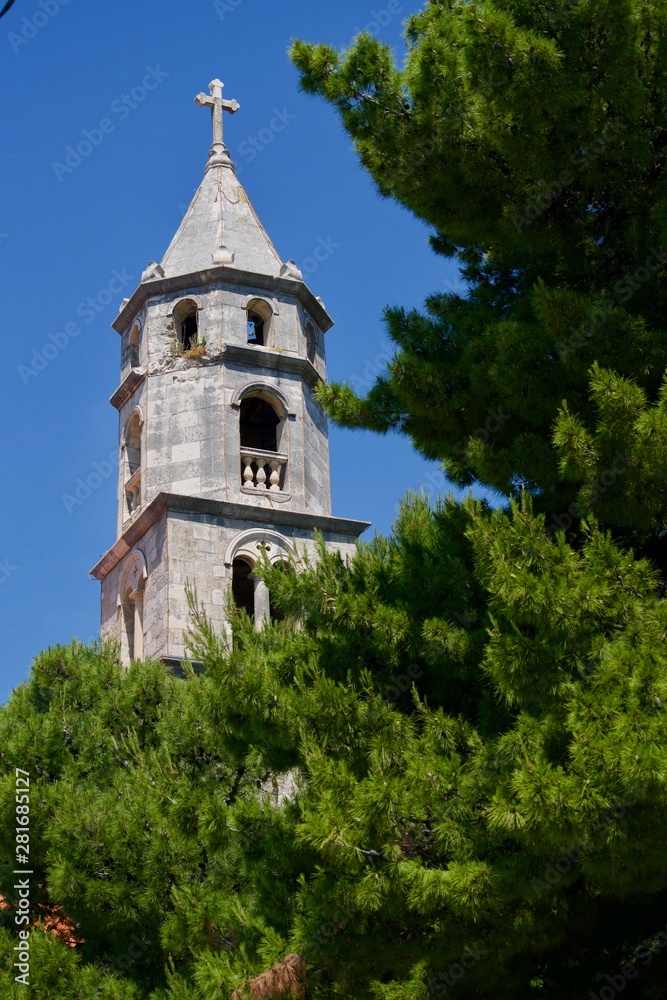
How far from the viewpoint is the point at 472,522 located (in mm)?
10664

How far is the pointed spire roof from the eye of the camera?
2320 cm

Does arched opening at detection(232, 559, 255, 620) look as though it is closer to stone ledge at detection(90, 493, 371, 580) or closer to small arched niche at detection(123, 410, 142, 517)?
stone ledge at detection(90, 493, 371, 580)

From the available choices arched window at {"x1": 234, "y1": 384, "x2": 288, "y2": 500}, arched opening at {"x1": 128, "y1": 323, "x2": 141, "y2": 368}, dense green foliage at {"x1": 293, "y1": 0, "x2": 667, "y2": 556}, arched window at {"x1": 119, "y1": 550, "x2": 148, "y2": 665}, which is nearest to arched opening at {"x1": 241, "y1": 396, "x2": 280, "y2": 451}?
arched window at {"x1": 234, "y1": 384, "x2": 288, "y2": 500}

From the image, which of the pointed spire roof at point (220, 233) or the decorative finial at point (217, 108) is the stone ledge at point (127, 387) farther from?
the decorative finial at point (217, 108)

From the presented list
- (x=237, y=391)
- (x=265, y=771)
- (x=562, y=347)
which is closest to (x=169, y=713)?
(x=265, y=771)

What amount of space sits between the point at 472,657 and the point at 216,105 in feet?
58.3

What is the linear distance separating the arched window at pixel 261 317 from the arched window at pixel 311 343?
2.54 ft

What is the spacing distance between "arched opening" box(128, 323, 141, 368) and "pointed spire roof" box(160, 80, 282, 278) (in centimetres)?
107

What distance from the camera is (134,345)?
23.5 m

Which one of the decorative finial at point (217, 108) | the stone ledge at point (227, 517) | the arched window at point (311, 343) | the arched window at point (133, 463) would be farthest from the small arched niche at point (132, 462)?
the decorative finial at point (217, 108)

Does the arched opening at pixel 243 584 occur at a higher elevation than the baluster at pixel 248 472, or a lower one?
lower

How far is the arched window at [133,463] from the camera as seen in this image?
72.9 feet

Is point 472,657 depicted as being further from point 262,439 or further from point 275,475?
point 262,439

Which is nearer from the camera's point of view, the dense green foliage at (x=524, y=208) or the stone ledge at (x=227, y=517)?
the dense green foliage at (x=524, y=208)
